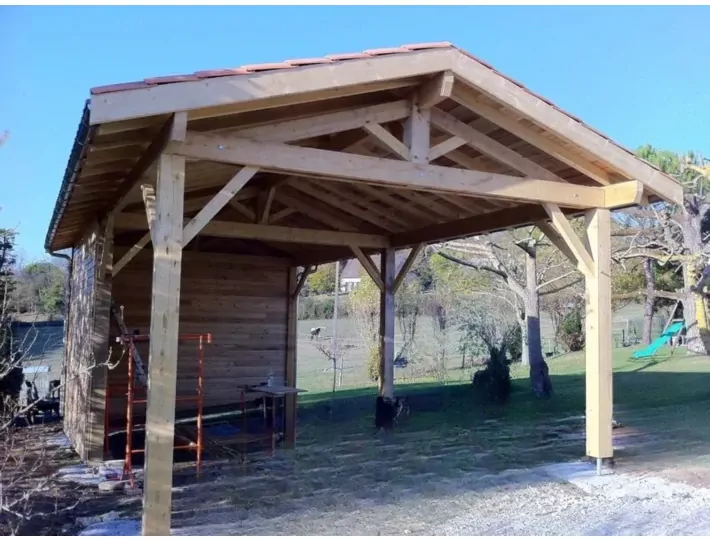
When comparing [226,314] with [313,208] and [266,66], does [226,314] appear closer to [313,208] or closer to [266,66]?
[313,208]

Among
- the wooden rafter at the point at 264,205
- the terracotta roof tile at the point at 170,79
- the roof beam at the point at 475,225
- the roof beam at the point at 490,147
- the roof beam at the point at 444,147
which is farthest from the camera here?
the wooden rafter at the point at 264,205

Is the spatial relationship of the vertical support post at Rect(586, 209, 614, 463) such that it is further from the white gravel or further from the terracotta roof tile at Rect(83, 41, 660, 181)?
the terracotta roof tile at Rect(83, 41, 660, 181)

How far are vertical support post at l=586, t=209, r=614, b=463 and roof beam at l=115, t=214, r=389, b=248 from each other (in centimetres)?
364

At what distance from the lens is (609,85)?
15438 millimetres

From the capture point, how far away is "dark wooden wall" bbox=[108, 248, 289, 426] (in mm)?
9492

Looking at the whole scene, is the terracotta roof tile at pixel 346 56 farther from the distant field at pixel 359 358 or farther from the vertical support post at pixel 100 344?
the distant field at pixel 359 358

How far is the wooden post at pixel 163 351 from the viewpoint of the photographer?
4.05 meters

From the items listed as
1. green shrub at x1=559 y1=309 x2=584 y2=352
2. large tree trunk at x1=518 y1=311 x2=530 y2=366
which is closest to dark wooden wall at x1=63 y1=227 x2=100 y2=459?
large tree trunk at x1=518 y1=311 x2=530 y2=366

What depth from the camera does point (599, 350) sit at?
243 inches

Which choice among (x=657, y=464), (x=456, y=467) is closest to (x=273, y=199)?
(x=456, y=467)

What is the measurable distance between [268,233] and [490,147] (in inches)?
126

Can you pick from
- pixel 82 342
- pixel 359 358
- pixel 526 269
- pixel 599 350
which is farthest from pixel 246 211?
pixel 359 358

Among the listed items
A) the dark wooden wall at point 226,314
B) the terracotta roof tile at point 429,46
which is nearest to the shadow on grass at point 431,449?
the dark wooden wall at point 226,314

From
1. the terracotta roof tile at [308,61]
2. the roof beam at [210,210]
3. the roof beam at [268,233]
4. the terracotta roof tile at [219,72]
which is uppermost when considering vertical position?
the terracotta roof tile at [308,61]
